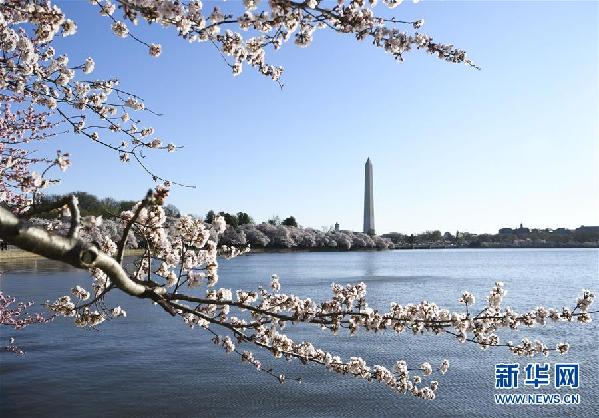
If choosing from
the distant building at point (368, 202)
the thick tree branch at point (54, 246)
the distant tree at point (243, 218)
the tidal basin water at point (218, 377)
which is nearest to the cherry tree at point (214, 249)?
the thick tree branch at point (54, 246)

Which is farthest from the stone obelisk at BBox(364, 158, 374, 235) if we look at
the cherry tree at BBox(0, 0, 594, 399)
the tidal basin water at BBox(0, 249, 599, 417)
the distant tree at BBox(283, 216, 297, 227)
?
the cherry tree at BBox(0, 0, 594, 399)

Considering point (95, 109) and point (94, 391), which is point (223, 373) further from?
point (95, 109)

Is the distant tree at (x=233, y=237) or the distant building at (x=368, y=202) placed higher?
the distant building at (x=368, y=202)

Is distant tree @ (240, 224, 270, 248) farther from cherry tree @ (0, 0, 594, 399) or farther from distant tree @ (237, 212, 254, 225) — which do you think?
cherry tree @ (0, 0, 594, 399)

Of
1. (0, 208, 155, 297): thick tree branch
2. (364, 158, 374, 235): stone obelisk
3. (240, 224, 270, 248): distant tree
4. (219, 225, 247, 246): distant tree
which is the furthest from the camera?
(364, 158, 374, 235): stone obelisk

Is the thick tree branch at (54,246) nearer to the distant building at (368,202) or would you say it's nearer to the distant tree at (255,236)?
the distant tree at (255,236)

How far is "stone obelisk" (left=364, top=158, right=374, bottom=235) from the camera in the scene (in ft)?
324

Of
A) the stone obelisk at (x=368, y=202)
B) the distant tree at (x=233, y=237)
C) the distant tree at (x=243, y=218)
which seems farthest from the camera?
the distant tree at (x=243, y=218)

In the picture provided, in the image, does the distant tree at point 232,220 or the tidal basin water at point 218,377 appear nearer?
the tidal basin water at point 218,377

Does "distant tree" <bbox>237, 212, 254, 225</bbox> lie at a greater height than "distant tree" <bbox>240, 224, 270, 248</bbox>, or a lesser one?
greater

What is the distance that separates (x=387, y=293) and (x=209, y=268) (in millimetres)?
23044

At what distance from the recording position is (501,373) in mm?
11977

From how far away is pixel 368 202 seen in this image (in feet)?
333

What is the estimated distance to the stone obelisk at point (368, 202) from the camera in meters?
98.8
